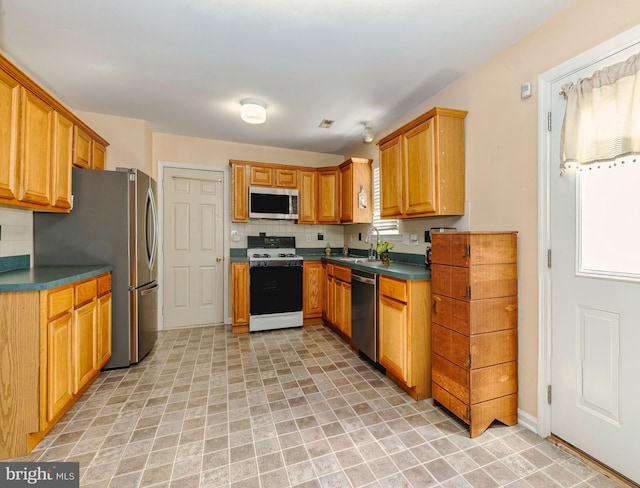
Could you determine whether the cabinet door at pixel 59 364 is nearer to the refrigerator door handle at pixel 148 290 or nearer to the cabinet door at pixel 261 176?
the refrigerator door handle at pixel 148 290

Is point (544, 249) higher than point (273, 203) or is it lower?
lower

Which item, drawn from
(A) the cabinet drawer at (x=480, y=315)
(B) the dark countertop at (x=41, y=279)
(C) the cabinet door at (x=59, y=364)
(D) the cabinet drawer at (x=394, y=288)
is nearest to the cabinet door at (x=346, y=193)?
(D) the cabinet drawer at (x=394, y=288)

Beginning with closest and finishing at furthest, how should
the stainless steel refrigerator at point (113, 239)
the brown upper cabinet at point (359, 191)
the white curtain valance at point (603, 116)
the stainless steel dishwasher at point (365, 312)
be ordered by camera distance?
the white curtain valance at point (603, 116) < the stainless steel refrigerator at point (113, 239) < the stainless steel dishwasher at point (365, 312) < the brown upper cabinet at point (359, 191)

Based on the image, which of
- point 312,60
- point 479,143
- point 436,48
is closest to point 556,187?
point 479,143

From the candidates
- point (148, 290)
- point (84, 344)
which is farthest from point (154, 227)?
point (84, 344)

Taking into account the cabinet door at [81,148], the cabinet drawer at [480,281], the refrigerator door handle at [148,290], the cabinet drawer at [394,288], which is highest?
the cabinet door at [81,148]

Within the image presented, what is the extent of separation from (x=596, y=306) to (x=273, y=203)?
3433 mm

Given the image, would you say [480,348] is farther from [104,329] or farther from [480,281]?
[104,329]

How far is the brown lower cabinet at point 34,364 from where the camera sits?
5.35 feet

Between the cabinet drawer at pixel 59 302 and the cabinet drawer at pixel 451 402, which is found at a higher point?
the cabinet drawer at pixel 59 302

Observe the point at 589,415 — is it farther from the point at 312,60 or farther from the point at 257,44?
the point at 257,44

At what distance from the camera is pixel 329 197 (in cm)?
431

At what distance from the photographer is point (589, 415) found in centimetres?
159

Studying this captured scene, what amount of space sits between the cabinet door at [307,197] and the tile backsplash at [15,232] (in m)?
2.83
